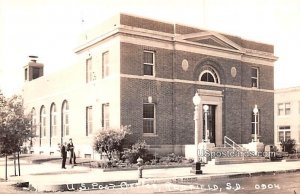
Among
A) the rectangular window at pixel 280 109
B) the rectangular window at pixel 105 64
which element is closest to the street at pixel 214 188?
A: the rectangular window at pixel 105 64

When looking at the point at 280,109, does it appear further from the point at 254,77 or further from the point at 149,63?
the point at 149,63

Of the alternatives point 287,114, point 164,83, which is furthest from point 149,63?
point 287,114

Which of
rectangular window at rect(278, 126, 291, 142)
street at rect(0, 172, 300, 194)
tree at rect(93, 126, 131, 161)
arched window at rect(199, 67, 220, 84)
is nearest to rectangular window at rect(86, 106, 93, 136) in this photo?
tree at rect(93, 126, 131, 161)

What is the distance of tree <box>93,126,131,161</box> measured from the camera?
23.4m

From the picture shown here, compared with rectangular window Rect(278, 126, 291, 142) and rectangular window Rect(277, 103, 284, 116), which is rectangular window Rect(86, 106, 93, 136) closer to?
rectangular window Rect(278, 126, 291, 142)

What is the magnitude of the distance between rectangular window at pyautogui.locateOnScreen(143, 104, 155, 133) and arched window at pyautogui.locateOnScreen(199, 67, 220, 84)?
4.89 metres

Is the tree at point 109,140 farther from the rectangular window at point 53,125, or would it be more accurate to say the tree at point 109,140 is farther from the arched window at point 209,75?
the rectangular window at point 53,125

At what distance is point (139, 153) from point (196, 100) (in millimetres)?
5624

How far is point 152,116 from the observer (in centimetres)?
2620

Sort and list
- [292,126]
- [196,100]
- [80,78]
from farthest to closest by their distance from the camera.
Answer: [292,126]
[80,78]
[196,100]

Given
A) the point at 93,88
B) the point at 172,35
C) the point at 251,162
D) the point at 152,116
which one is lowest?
the point at 251,162

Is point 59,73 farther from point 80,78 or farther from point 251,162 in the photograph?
point 251,162

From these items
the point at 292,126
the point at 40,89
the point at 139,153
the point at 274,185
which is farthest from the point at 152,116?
the point at 292,126

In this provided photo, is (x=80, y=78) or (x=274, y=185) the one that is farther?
(x=80, y=78)
